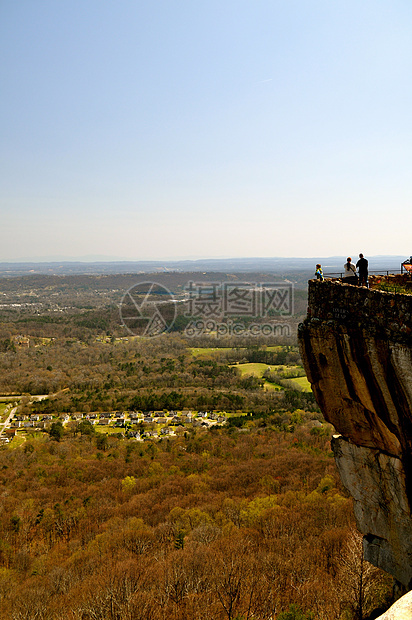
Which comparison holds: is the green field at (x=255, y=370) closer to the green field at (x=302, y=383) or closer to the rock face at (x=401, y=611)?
the green field at (x=302, y=383)

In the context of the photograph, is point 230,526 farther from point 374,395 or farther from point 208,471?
point 374,395

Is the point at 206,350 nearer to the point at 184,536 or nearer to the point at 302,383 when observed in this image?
the point at 302,383

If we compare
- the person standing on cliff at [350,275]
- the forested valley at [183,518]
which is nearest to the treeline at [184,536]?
the forested valley at [183,518]

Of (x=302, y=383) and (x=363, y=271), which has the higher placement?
(x=363, y=271)

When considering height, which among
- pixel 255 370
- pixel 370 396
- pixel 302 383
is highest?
pixel 370 396

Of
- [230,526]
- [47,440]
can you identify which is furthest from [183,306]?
[230,526]

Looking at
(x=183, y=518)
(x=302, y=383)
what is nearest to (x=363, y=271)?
(x=183, y=518)

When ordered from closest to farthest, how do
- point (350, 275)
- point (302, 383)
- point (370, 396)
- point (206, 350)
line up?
point (370, 396) → point (350, 275) → point (302, 383) → point (206, 350)
